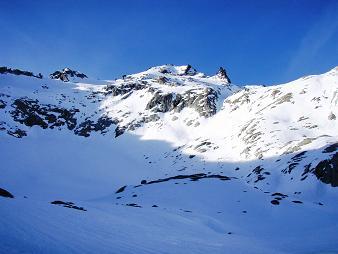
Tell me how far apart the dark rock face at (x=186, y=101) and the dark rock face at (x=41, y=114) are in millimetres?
28816

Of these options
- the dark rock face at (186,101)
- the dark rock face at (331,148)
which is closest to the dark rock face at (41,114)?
Answer: the dark rock face at (186,101)

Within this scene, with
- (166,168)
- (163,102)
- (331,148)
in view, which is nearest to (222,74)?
(163,102)

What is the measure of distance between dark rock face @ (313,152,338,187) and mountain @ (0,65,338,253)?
130mm

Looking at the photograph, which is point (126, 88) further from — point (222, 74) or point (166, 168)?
point (166, 168)

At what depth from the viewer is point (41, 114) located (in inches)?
4594

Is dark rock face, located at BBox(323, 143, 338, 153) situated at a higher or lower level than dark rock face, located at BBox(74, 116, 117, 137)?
lower

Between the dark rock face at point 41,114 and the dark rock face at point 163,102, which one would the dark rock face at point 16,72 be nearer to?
the dark rock face at point 41,114

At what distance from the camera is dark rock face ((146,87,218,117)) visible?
4346 inches

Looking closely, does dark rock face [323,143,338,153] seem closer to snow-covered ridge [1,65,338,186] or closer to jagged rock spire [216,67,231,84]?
snow-covered ridge [1,65,338,186]

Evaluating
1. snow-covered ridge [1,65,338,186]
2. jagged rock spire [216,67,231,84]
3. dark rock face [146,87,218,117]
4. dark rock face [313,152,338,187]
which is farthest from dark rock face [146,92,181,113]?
dark rock face [313,152,338,187]

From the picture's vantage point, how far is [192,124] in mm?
102812

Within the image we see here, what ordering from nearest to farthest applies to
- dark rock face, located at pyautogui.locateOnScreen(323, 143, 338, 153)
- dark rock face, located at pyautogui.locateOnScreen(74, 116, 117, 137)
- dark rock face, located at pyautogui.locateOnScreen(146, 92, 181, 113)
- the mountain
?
the mountain → dark rock face, located at pyautogui.locateOnScreen(323, 143, 338, 153) → dark rock face, located at pyautogui.locateOnScreen(74, 116, 117, 137) → dark rock face, located at pyautogui.locateOnScreen(146, 92, 181, 113)

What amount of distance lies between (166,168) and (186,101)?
4620cm

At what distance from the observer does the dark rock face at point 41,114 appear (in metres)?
110
